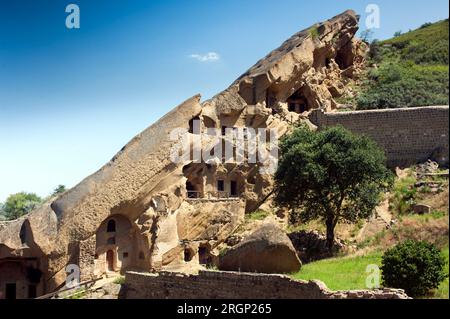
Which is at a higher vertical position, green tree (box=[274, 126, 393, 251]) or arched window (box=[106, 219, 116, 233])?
green tree (box=[274, 126, 393, 251])

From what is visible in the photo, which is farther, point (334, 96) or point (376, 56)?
point (376, 56)

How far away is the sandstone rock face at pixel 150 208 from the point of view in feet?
83.0

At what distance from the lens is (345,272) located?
18.9 meters

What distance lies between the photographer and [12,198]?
54.4 meters

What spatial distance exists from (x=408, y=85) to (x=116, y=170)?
23.6m

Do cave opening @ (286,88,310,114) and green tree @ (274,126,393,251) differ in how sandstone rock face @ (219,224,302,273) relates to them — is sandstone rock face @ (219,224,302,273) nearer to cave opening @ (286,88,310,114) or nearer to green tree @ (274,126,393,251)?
green tree @ (274,126,393,251)

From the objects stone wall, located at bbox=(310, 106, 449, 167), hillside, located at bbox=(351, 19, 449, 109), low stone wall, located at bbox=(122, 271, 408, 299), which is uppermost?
hillside, located at bbox=(351, 19, 449, 109)

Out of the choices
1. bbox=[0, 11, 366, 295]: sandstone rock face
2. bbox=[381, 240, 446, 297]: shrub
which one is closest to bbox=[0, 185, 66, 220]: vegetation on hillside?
bbox=[0, 11, 366, 295]: sandstone rock face

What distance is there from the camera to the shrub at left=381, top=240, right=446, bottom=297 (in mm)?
15773

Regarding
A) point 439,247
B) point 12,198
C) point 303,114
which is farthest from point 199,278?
point 12,198

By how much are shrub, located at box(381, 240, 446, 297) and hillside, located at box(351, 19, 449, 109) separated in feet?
67.7

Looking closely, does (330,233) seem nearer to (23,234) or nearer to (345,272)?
(345,272)

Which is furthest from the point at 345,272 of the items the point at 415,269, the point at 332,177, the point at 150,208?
the point at 150,208
